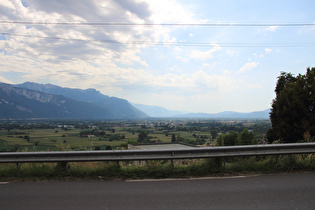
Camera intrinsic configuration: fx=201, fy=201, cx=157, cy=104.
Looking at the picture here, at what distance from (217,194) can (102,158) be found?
3.08 metres

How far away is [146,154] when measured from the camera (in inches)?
219

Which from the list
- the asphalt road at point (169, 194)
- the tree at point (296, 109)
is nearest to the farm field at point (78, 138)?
the asphalt road at point (169, 194)

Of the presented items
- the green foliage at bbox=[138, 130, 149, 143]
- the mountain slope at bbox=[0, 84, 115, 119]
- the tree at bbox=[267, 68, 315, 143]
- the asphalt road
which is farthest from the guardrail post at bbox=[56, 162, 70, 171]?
the mountain slope at bbox=[0, 84, 115, 119]

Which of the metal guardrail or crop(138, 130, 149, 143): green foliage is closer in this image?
the metal guardrail

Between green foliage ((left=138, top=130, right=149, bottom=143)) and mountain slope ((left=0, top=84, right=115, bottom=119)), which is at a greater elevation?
mountain slope ((left=0, top=84, right=115, bottom=119))

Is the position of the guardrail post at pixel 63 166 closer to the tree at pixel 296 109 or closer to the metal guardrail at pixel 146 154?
the metal guardrail at pixel 146 154

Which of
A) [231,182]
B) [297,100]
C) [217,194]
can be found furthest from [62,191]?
[297,100]

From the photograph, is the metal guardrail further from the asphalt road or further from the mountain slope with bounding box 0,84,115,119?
the mountain slope with bounding box 0,84,115,119

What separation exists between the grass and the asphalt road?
0.40 meters

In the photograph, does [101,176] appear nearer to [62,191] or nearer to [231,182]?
[62,191]

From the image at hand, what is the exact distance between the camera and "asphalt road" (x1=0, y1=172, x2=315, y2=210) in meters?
3.75

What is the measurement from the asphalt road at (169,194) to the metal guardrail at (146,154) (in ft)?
2.03

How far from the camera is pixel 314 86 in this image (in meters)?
23.4

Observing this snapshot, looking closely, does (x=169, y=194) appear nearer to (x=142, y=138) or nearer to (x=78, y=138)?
(x=78, y=138)
